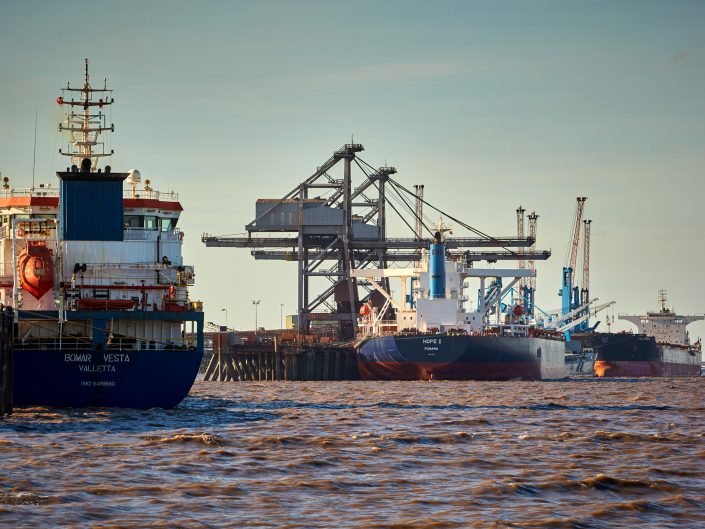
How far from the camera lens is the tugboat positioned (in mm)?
52344

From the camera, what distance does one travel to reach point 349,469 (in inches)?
1409

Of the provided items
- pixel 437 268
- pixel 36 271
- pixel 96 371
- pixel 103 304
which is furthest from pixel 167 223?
pixel 437 268

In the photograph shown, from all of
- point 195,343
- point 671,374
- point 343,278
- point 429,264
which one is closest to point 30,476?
point 195,343

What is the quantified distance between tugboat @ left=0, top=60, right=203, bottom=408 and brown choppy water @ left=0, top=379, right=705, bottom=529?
145 cm

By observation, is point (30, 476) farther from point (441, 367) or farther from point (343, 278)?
point (343, 278)

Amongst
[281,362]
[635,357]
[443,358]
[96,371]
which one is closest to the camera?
[96,371]

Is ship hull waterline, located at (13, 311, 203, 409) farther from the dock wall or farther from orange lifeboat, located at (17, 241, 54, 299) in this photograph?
the dock wall

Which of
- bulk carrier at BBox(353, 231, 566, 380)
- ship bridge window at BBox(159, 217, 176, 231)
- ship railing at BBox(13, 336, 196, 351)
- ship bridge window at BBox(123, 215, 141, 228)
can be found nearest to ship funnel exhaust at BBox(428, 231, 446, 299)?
bulk carrier at BBox(353, 231, 566, 380)

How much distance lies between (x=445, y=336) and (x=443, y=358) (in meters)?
1.86

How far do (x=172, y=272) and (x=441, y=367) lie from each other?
176 ft

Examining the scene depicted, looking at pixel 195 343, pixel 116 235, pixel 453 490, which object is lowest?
pixel 453 490

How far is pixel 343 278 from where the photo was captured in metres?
133

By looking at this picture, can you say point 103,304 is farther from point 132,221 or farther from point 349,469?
point 349,469

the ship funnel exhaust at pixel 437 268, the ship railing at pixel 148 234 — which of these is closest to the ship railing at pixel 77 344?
the ship railing at pixel 148 234
